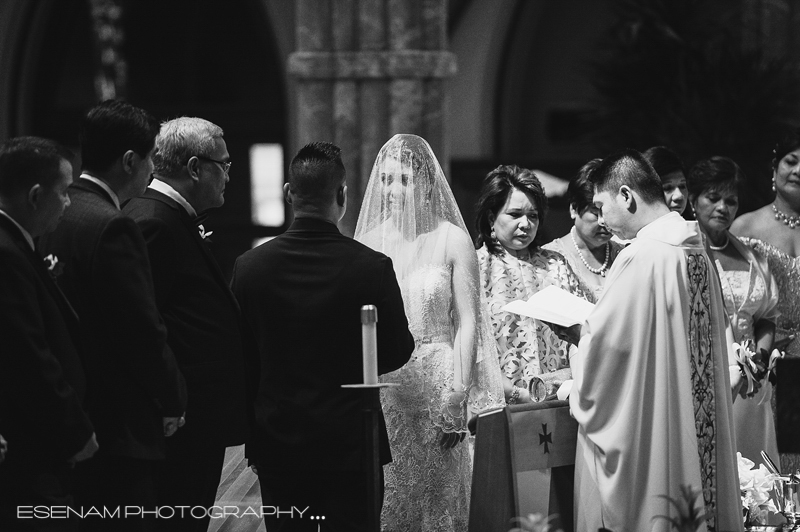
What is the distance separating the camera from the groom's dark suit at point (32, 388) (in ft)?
9.78

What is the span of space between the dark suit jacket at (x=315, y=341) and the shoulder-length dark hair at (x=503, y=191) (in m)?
1.19

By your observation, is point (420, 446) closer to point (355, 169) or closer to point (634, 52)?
point (355, 169)

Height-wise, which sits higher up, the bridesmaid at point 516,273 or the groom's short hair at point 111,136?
the groom's short hair at point 111,136

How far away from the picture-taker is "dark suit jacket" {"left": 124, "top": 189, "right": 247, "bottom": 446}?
3572 mm

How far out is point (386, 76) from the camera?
7414mm

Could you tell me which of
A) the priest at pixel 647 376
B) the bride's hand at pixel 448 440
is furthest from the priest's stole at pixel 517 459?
the bride's hand at pixel 448 440

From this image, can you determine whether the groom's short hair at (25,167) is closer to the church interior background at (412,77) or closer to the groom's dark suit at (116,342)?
the groom's dark suit at (116,342)

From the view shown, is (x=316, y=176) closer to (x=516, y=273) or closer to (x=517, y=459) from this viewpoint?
(x=517, y=459)

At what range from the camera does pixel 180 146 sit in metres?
3.75

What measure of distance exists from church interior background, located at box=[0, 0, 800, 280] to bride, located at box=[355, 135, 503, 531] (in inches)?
109

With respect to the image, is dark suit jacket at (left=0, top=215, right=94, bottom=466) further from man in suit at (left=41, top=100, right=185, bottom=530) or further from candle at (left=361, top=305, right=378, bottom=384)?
candle at (left=361, top=305, right=378, bottom=384)

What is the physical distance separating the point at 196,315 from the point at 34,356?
0.69m

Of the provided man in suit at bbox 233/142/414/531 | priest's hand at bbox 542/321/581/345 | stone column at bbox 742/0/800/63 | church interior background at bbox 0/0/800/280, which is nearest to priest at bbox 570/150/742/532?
priest's hand at bbox 542/321/581/345

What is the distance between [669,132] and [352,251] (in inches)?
173
